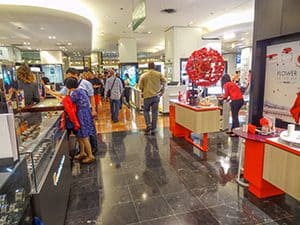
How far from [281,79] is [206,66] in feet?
3.94

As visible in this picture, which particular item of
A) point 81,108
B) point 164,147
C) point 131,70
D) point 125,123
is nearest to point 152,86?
point 164,147

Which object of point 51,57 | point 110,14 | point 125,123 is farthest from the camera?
point 51,57

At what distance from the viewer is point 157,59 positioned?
24438 millimetres

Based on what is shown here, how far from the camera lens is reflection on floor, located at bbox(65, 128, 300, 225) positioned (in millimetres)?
2404

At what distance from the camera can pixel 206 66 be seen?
396cm

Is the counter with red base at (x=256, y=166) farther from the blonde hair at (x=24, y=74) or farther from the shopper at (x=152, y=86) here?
the blonde hair at (x=24, y=74)

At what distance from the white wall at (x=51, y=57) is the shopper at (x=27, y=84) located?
11.2 meters

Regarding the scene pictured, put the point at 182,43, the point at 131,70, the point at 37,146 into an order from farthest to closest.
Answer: the point at 131,70, the point at 182,43, the point at 37,146

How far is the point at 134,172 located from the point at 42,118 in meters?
1.56

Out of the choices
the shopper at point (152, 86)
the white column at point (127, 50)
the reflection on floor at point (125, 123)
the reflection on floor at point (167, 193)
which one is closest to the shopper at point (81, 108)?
the reflection on floor at point (167, 193)

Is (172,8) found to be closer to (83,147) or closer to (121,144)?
(121,144)

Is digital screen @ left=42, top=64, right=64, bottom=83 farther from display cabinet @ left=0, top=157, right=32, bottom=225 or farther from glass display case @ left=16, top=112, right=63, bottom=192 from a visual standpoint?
display cabinet @ left=0, top=157, right=32, bottom=225

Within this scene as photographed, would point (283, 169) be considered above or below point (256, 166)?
above

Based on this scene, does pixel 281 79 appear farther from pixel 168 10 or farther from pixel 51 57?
pixel 51 57
